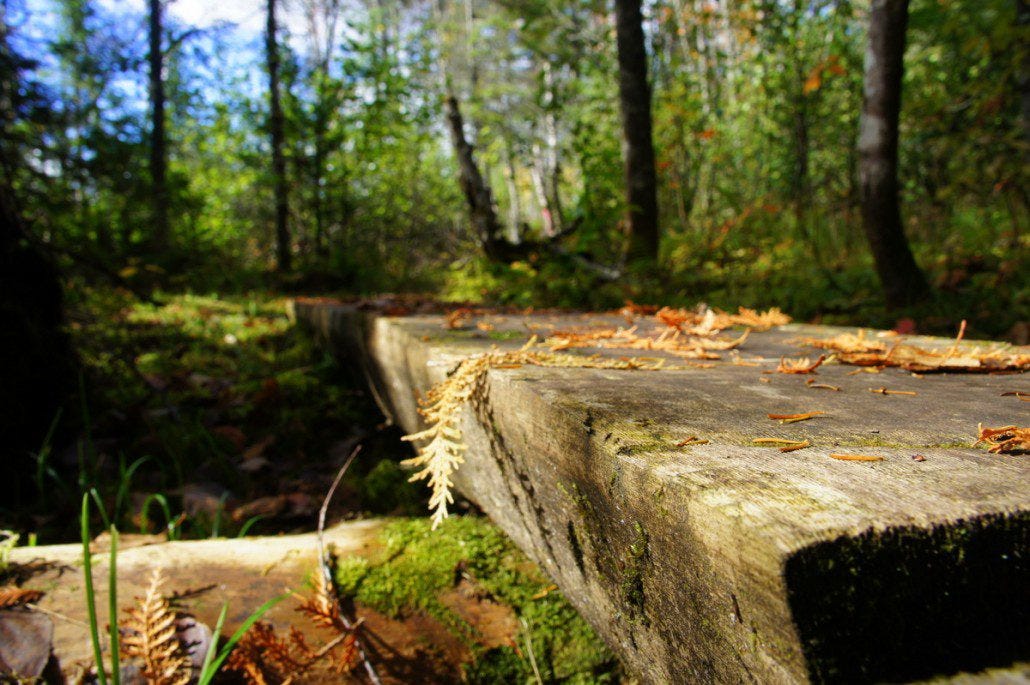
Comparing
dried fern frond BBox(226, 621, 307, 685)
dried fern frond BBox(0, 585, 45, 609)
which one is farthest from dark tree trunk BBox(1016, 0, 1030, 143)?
dried fern frond BBox(0, 585, 45, 609)

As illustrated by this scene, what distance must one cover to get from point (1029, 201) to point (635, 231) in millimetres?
3478

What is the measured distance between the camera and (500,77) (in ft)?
85.6

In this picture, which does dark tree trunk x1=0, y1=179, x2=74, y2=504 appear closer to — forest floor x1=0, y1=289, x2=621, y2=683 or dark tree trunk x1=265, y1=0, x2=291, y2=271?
forest floor x1=0, y1=289, x2=621, y2=683

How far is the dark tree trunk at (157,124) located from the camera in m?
9.78

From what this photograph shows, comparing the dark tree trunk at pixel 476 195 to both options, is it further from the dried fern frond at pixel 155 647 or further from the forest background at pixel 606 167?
the dried fern frond at pixel 155 647

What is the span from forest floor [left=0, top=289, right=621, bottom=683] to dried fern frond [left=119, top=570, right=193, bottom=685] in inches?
13.3

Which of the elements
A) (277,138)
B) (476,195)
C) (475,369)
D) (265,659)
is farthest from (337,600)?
(277,138)

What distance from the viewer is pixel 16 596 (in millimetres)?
1144

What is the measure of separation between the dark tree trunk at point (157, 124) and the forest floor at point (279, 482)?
555 cm

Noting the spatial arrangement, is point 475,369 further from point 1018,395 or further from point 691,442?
point 1018,395

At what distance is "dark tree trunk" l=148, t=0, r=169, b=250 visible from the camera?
385 inches

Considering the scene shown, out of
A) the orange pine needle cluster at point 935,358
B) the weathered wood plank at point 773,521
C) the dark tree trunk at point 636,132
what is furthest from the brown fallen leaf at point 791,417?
the dark tree trunk at point 636,132

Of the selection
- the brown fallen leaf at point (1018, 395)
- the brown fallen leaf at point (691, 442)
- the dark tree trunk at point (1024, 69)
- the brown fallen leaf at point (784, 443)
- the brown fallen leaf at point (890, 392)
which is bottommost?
the brown fallen leaf at point (784, 443)

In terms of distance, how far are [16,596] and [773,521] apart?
59.6 inches
